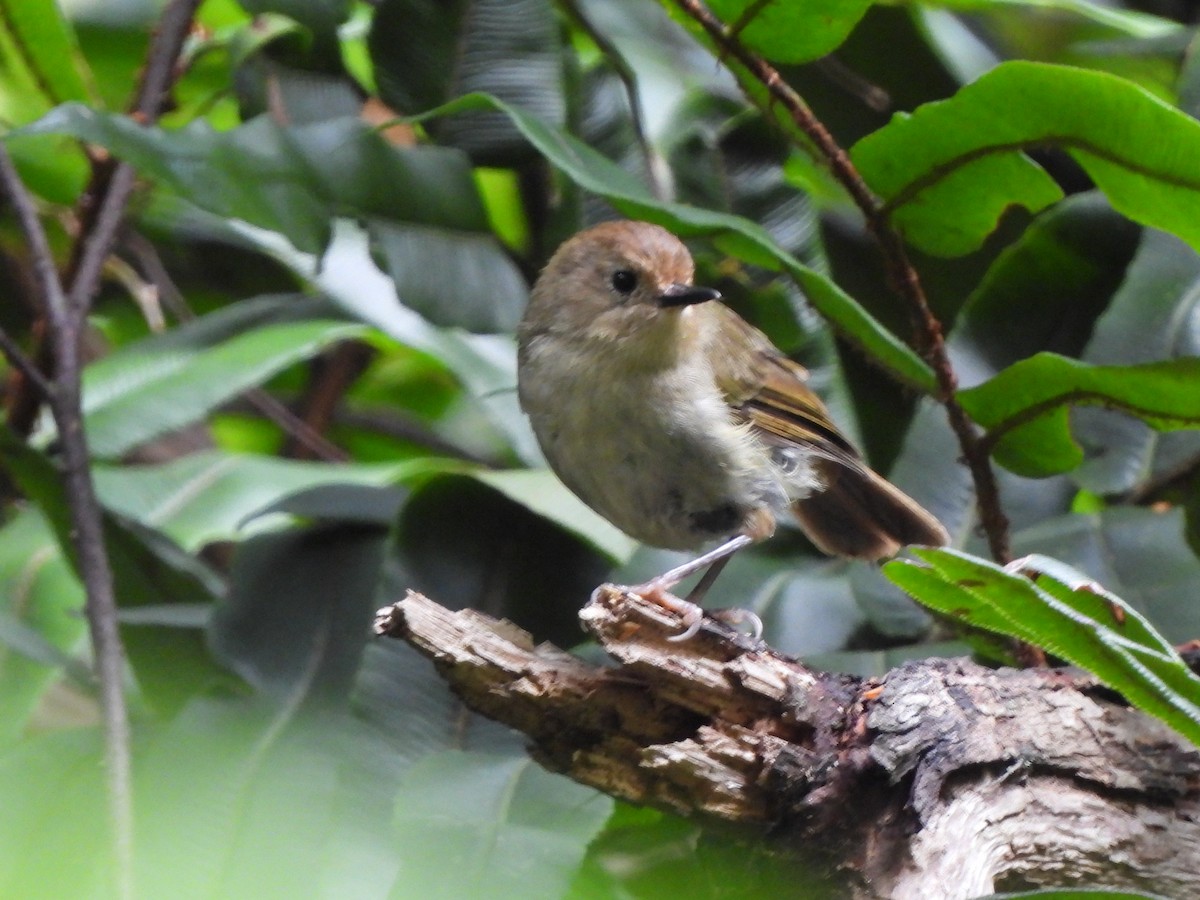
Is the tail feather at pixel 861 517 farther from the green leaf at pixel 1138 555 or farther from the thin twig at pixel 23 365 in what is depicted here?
the thin twig at pixel 23 365

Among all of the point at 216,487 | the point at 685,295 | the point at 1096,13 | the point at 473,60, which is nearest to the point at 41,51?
the point at 473,60

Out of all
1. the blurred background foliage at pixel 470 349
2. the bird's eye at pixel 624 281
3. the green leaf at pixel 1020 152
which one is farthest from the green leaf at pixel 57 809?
the green leaf at pixel 1020 152

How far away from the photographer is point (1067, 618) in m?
1.57

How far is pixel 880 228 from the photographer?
2230 millimetres

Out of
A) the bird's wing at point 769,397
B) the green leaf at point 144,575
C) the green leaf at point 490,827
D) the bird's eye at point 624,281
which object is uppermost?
the bird's eye at point 624,281

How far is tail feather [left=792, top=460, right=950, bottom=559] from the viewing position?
8.32 feet

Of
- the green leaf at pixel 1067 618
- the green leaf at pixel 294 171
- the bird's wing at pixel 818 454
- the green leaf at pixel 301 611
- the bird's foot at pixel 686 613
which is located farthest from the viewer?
the green leaf at pixel 301 611

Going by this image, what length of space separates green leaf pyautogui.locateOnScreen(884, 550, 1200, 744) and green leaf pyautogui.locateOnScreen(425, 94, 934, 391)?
2.03 feet

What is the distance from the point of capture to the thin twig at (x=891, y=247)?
2.12 metres

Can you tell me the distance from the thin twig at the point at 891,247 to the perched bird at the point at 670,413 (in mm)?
248

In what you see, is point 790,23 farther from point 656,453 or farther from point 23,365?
point 23,365

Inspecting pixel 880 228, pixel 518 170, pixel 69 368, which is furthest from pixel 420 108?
pixel 880 228

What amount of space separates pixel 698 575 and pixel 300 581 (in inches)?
33.1

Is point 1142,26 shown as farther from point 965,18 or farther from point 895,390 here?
point 895,390
